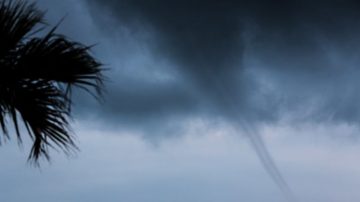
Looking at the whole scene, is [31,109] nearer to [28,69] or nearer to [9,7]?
[28,69]

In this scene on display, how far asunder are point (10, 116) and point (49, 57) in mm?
710

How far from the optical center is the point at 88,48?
6371mm

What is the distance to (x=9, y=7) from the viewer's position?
6.32 m

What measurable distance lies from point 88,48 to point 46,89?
0.57m

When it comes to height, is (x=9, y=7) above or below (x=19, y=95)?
above

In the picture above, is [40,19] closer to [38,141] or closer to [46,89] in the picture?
[46,89]

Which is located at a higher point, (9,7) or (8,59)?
(9,7)

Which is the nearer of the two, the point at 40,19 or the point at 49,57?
the point at 49,57

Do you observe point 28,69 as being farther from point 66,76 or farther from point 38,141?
point 38,141

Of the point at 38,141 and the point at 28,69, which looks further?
the point at 38,141

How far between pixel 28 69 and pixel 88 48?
0.63 metres

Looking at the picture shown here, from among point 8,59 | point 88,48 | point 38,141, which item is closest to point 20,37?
point 8,59

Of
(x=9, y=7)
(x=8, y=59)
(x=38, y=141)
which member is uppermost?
(x=9, y=7)

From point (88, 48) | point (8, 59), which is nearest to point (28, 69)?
point (8, 59)
